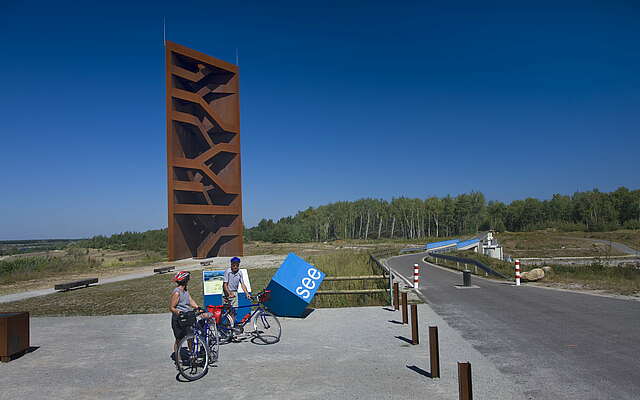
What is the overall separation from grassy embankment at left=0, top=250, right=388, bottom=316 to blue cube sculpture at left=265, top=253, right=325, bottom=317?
282cm

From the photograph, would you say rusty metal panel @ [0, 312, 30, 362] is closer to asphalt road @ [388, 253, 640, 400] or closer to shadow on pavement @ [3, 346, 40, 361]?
shadow on pavement @ [3, 346, 40, 361]

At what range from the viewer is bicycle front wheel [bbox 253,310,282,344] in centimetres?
1046

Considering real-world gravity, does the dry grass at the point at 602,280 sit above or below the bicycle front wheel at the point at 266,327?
below

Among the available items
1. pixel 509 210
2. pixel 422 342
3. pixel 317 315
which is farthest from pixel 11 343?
pixel 509 210

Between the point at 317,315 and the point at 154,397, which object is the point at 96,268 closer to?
the point at 317,315

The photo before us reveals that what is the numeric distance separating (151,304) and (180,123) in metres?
28.7

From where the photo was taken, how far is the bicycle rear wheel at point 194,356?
7922 mm

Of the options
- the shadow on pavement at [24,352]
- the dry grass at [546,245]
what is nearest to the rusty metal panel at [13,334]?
the shadow on pavement at [24,352]

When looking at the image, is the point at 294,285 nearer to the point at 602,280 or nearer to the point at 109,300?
the point at 109,300

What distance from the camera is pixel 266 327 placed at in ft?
35.1

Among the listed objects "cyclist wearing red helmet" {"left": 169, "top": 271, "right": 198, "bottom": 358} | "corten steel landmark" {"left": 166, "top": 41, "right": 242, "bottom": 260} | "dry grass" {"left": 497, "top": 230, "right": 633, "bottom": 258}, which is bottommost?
"dry grass" {"left": 497, "top": 230, "right": 633, "bottom": 258}

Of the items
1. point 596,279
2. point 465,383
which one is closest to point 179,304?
point 465,383

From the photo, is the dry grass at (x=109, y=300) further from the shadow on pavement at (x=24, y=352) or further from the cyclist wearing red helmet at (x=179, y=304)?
the cyclist wearing red helmet at (x=179, y=304)

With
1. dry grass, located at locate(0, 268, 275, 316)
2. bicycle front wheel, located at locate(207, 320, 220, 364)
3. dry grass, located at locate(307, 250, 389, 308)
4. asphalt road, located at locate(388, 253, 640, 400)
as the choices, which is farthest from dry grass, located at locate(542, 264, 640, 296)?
bicycle front wheel, located at locate(207, 320, 220, 364)
